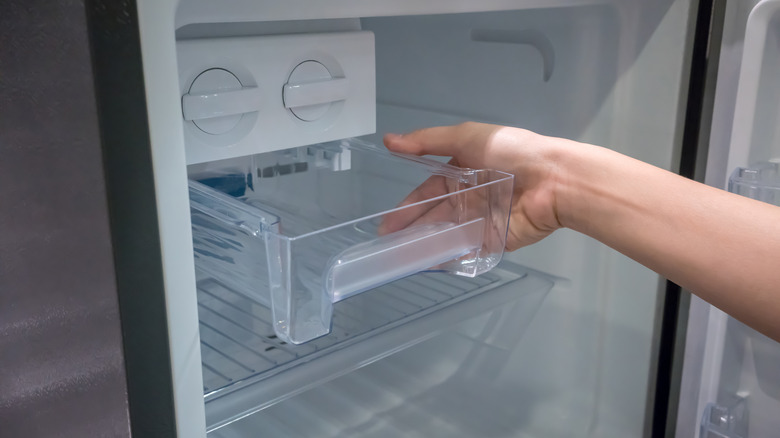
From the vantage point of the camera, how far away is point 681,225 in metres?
0.69

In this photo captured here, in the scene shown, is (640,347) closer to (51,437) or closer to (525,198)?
(525,198)

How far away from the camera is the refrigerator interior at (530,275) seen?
35.3 inches

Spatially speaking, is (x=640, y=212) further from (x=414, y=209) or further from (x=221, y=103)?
(x=221, y=103)

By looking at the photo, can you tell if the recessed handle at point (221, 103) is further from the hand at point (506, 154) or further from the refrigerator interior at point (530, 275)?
the hand at point (506, 154)

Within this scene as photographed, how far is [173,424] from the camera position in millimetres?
471

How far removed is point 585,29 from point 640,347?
0.47m

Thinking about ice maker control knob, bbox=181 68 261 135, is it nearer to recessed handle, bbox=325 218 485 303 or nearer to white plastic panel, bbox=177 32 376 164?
white plastic panel, bbox=177 32 376 164

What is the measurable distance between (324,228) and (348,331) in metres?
0.40

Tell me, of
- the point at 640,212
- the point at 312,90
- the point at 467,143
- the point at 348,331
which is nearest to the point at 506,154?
the point at 467,143

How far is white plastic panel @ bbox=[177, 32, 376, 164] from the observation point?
561 mm

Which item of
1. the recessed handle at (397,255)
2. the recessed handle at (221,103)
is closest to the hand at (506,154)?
the recessed handle at (397,255)

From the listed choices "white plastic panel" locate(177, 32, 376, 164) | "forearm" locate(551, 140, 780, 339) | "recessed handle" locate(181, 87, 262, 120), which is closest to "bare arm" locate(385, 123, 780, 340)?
"forearm" locate(551, 140, 780, 339)

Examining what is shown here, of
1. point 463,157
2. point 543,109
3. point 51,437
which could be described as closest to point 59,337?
point 51,437

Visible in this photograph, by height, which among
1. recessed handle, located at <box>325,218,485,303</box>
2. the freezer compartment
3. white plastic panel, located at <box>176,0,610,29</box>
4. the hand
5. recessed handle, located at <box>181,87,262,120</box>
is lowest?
the freezer compartment
